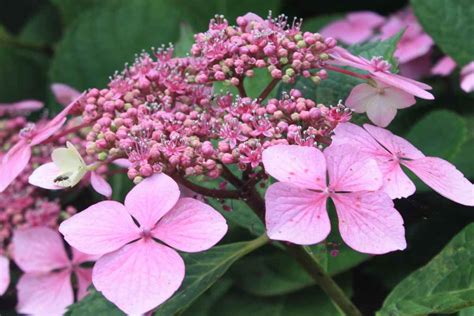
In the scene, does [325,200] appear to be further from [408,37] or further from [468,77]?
[408,37]

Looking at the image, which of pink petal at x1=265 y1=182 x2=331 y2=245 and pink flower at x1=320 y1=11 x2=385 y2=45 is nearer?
pink petal at x1=265 y1=182 x2=331 y2=245

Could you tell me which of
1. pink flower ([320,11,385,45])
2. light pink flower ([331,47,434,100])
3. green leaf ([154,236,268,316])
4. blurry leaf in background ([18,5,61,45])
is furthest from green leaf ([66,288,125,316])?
blurry leaf in background ([18,5,61,45])

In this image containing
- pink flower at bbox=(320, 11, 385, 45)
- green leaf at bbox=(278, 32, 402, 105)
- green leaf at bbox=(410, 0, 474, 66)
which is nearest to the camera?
green leaf at bbox=(278, 32, 402, 105)

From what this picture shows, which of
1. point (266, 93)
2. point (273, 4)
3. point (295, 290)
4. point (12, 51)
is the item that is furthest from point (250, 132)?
point (12, 51)

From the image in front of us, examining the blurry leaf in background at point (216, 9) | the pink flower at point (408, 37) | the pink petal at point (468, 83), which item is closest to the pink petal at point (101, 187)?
the pink petal at point (468, 83)

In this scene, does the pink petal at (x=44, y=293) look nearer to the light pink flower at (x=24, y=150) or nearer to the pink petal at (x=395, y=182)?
the light pink flower at (x=24, y=150)

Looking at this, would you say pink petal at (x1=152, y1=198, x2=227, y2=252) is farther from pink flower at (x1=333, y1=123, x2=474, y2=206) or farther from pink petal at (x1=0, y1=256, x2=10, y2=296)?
pink petal at (x1=0, y1=256, x2=10, y2=296)
